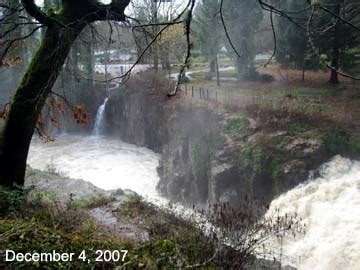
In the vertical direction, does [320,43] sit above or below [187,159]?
above

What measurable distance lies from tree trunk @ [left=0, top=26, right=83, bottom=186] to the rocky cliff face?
762 cm

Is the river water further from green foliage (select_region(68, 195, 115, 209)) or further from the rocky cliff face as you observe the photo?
green foliage (select_region(68, 195, 115, 209))

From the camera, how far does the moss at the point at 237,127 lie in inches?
551

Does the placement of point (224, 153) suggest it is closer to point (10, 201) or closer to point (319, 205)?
point (319, 205)

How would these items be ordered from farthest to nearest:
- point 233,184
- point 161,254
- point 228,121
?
point 228,121 < point 233,184 < point 161,254

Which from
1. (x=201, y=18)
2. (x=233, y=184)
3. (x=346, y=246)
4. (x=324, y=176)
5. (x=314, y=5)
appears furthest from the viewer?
(x=201, y=18)

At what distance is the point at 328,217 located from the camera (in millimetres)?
8469

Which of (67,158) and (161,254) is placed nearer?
(161,254)

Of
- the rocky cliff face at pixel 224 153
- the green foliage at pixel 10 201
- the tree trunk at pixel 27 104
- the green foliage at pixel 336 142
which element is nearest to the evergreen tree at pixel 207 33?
the rocky cliff face at pixel 224 153

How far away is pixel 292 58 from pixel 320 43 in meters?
2.70

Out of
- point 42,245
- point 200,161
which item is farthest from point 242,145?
point 42,245

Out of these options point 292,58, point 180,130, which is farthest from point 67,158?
point 292,58

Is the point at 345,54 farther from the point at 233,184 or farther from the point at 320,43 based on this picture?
the point at 233,184

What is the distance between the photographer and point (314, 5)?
1.93 meters
